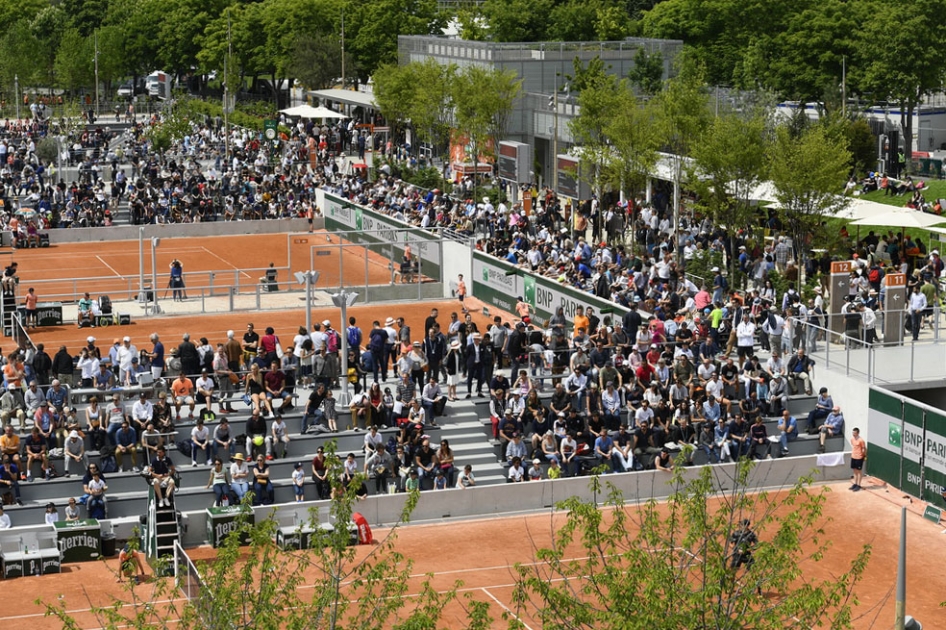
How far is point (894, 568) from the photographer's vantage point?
94.6 feet

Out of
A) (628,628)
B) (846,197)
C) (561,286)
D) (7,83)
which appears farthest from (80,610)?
(7,83)

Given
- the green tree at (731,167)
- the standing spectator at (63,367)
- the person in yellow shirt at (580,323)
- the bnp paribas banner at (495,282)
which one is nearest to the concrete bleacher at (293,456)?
the standing spectator at (63,367)

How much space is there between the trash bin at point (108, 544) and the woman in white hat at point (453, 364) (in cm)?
943

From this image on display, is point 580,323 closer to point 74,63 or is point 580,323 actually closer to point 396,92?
point 396,92

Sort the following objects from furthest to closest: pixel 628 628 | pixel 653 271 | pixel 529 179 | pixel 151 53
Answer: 1. pixel 151 53
2. pixel 529 179
3. pixel 653 271
4. pixel 628 628

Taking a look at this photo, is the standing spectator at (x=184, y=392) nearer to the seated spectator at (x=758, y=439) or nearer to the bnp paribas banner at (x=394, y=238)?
the seated spectator at (x=758, y=439)

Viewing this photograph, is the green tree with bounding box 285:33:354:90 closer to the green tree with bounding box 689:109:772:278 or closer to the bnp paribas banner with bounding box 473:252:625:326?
the bnp paribas banner with bounding box 473:252:625:326

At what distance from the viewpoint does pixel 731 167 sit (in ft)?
153

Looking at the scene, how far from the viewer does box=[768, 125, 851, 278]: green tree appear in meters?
43.7

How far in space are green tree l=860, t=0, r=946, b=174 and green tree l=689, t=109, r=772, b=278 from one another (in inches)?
1420

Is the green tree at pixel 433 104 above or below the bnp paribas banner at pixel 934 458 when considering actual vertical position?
above

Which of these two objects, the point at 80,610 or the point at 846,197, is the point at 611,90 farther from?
the point at 80,610

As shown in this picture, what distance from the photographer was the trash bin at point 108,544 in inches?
1166

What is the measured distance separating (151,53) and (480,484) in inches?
4028
